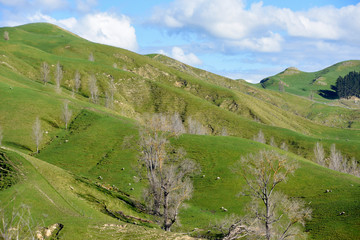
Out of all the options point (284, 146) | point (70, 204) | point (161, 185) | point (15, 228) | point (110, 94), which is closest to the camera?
point (15, 228)

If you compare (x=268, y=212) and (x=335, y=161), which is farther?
(x=335, y=161)

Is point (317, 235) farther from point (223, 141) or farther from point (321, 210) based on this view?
point (223, 141)

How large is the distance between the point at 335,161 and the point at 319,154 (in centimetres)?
722

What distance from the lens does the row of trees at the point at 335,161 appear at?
11488 cm

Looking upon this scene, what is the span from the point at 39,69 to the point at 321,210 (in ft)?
517

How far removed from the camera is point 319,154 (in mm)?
121938

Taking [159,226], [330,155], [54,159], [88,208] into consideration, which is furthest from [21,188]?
[330,155]

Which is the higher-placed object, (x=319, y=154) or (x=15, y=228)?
(x=15, y=228)

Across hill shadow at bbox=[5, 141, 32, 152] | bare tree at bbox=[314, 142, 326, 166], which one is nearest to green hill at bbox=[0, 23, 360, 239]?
hill shadow at bbox=[5, 141, 32, 152]

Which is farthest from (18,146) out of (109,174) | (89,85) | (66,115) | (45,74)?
(89,85)

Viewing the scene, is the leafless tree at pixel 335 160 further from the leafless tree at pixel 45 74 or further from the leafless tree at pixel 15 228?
the leafless tree at pixel 45 74

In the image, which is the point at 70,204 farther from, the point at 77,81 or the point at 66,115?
the point at 77,81

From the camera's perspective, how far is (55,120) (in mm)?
92875

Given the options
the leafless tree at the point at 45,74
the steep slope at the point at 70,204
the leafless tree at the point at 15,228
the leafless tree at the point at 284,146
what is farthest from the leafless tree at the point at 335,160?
the leafless tree at the point at 45,74
